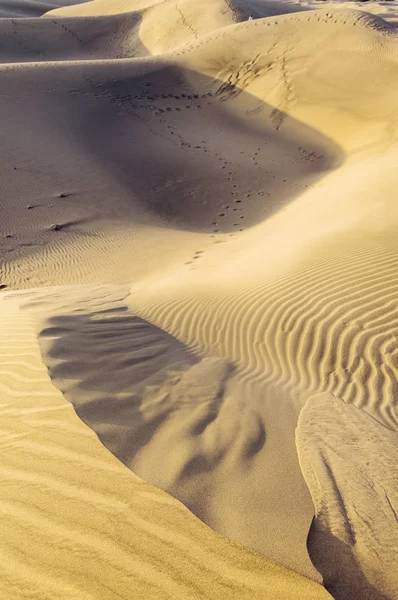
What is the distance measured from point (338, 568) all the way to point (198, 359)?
2.54 metres

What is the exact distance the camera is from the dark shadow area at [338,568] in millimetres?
1936

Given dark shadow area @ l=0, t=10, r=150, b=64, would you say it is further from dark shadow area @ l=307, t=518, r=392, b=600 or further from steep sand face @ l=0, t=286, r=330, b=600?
dark shadow area @ l=307, t=518, r=392, b=600

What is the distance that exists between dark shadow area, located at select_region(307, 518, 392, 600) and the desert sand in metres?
0.01

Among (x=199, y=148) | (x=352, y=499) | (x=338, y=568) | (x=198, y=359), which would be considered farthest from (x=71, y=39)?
(x=338, y=568)

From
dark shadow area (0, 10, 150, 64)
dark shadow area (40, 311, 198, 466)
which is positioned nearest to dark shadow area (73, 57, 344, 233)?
dark shadow area (40, 311, 198, 466)

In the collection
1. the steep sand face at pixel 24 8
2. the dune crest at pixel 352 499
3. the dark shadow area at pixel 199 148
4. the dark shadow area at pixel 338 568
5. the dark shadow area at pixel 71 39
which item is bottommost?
the dune crest at pixel 352 499

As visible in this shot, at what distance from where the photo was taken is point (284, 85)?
58.7 feet

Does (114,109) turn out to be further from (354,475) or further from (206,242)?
(354,475)

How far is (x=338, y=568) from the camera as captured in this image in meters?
2.03

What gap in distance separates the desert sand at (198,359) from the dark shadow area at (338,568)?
0.03 ft

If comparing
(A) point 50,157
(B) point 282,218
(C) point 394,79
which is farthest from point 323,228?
(C) point 394,79

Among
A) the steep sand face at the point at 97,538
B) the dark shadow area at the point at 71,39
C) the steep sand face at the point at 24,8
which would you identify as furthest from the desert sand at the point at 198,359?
the steep sand face at the point at 24,8

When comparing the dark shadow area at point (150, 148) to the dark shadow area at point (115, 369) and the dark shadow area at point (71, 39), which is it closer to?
the dark shadow area at point (115, 369)

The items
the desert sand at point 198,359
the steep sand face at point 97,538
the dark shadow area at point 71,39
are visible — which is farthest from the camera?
the dark shadow area at point 71,39
